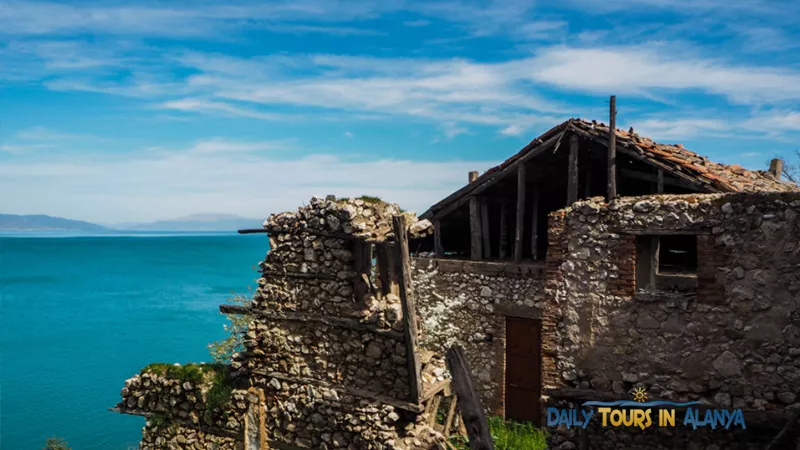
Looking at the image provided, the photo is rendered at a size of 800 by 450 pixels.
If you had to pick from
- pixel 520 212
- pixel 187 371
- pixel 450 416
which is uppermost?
pixel 520 212

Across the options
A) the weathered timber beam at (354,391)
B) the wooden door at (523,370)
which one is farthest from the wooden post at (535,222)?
the weathered timber beam at (354,391)

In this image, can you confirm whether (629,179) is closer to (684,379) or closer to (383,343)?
(684,379)

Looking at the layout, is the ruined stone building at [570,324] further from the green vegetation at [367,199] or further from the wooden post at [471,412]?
the wooden post at [471,412]

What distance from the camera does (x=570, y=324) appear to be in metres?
9.34

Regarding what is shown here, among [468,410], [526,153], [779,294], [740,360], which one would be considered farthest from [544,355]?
[526,153]

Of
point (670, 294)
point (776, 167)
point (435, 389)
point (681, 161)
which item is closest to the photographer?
point (670, 294)

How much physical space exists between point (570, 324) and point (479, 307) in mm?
4641

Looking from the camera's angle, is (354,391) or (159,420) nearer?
(354,391)

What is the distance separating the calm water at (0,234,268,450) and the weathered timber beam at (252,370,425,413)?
4010 millimetres

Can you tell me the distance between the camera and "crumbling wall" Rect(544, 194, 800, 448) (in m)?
7.75

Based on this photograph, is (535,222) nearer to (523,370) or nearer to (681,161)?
(523,370)

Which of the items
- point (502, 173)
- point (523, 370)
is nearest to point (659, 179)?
point (502, 173)

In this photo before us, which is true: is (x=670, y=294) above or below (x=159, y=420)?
above

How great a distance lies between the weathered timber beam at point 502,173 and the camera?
12977 mm
